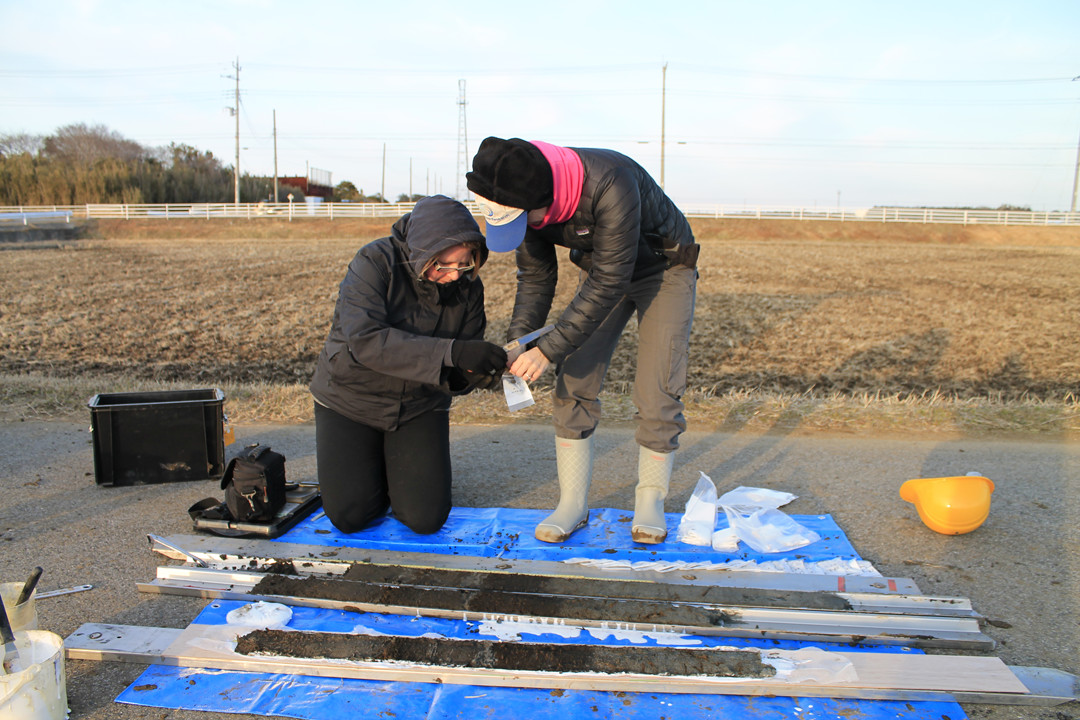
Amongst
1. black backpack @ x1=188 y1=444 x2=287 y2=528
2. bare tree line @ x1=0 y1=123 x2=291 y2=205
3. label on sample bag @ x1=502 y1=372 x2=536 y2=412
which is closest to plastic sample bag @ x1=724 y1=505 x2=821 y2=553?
label on sample bag @ x1=502 y1=372 x2=536 y2=412

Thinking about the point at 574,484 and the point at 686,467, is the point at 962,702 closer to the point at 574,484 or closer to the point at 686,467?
the point at 574,484

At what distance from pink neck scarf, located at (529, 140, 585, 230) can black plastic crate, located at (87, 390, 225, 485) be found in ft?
7.56

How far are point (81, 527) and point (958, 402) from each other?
620 cm

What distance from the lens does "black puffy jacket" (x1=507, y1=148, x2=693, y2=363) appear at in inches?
114

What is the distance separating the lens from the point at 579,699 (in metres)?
2.13

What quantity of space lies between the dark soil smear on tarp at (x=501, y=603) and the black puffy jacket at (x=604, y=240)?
1.02 meters

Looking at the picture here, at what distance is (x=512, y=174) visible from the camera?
8.86ft

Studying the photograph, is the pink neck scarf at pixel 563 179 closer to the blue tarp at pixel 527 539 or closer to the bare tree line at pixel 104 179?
the blue tarp at pixel 527 539

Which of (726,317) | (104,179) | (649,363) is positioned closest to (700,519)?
(649,363)

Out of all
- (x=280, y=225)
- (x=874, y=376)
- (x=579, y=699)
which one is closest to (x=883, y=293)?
(x=874, y=376)

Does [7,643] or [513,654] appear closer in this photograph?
[7,643]

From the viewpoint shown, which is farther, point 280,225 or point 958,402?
point 280,225

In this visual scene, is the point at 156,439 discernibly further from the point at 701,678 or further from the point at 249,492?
the point at 701,678

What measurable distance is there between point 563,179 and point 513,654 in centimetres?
177
